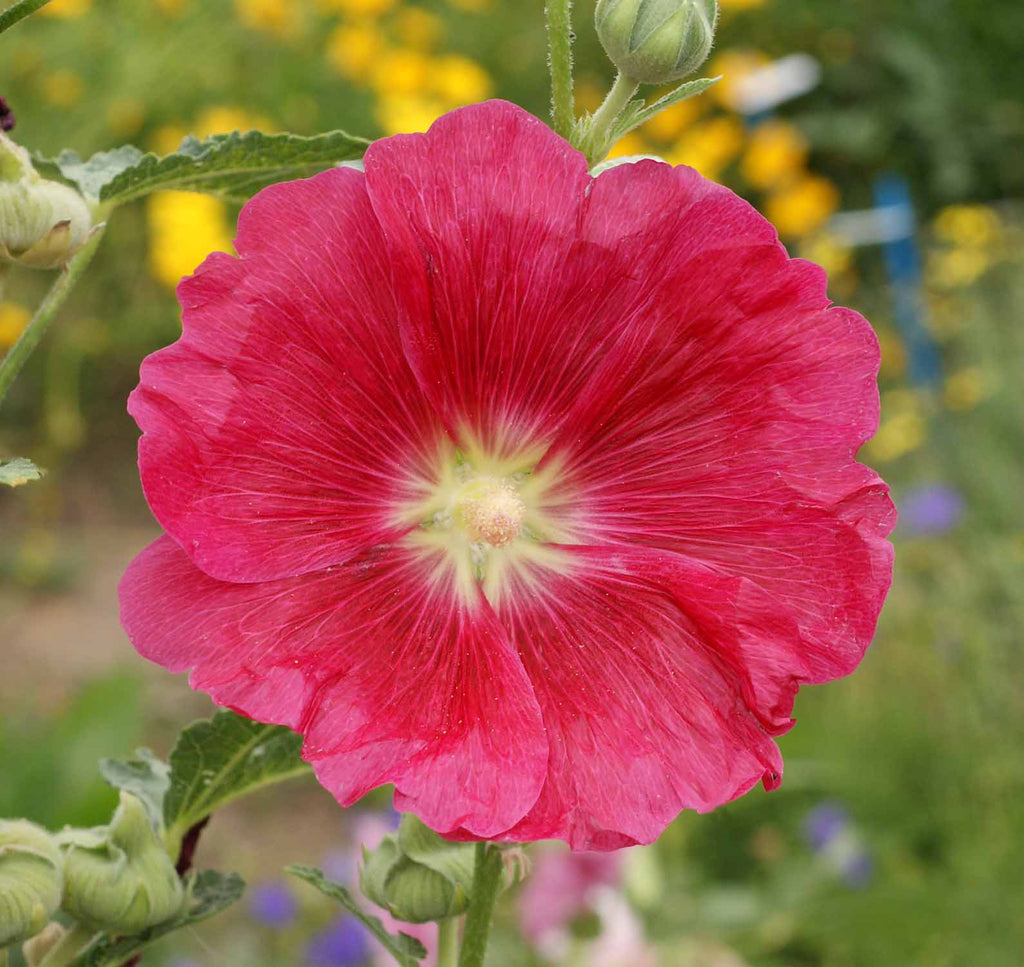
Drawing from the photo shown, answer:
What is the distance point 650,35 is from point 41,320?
0.33 m

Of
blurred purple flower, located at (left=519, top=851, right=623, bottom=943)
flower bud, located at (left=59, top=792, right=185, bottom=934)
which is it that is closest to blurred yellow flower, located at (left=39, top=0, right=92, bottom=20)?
blurred purple flower, located at (left=519, top=851, right=623, bottom=943)

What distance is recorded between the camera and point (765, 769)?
2.19 ft

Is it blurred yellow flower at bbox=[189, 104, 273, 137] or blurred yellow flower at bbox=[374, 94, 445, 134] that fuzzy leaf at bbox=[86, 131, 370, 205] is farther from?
blurred yellow flower at bbox=[189, 104, 273, 137]

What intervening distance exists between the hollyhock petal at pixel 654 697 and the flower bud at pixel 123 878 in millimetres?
197

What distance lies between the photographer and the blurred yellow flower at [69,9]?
3.87 meters

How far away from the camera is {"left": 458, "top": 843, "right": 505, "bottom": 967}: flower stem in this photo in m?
0.68

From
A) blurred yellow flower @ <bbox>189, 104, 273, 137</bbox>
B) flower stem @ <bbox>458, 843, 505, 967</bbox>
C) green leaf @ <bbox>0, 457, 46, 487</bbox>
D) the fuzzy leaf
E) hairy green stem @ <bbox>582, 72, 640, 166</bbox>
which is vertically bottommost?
flower stem @ <bbox>458, 843, 505, 967</bbox>

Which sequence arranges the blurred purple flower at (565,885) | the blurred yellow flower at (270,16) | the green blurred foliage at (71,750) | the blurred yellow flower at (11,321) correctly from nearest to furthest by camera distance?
the blurred purple flower at (565,885), the green blurred foliage at (71,750), the blurred yellow flower at (11,321), the blurred yellow flower at (270,16)

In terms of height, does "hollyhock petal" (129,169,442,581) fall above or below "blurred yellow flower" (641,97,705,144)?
below

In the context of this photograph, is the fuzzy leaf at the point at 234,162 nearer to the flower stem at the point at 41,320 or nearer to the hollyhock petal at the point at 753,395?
the flower stem at the point at 41,320

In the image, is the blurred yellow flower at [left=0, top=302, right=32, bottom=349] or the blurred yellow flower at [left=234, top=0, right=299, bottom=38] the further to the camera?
the blurred yellow flower at [left=234, top=0, right=299, bottom=38]

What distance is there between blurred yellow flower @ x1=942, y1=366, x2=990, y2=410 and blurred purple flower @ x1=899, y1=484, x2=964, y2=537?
0.57 meters

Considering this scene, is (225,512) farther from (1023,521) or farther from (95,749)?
(1023,521)

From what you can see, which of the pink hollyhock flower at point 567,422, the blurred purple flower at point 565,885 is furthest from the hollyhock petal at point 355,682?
the blurred purple flower at point 565,885
